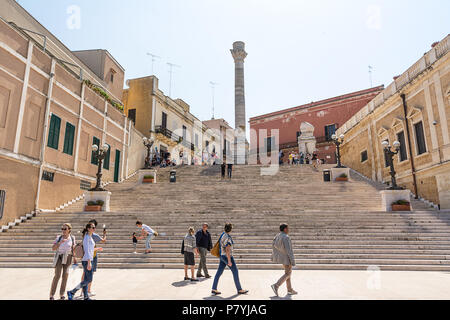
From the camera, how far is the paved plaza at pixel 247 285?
5133 mm

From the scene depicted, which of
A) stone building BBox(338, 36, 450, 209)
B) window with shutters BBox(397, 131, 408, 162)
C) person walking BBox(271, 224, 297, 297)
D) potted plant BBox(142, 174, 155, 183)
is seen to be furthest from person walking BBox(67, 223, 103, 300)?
window with shutters BBox(397, 131, 408, 162)

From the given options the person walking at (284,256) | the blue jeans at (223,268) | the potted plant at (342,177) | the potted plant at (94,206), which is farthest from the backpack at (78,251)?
the potted plant at (342,177)

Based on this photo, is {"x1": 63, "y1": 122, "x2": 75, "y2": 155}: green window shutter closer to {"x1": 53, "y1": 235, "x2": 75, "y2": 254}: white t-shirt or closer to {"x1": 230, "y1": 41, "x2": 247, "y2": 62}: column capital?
{"x1": 53, "y1": 235, "x2": 75, "y2": 254}: white t-shirt

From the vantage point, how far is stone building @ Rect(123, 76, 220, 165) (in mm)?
28922

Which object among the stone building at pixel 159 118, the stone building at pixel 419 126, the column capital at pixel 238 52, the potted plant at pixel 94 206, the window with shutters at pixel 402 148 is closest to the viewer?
the potted plant at pixel 94 206

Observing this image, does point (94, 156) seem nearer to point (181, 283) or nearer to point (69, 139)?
point (69, 139)

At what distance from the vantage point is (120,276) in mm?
6926

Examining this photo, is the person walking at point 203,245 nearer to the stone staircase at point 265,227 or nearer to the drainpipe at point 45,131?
the stone staircase at point 265,227

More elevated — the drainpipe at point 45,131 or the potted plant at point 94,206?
the drainpipe at point 45,131

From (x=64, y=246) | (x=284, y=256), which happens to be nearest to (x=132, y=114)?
(x=64, y=246)

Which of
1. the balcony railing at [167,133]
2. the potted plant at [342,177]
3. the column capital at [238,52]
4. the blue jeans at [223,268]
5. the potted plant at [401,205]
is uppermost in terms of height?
the column capital at [238,52]

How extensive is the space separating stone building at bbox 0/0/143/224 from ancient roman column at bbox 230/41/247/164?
14.6m

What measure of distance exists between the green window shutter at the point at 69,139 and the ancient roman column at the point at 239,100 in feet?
59.4
